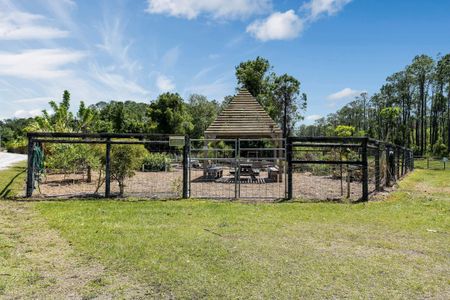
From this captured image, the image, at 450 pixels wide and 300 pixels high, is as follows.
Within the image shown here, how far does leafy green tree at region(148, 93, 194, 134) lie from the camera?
152 ft

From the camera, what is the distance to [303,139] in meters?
11.9

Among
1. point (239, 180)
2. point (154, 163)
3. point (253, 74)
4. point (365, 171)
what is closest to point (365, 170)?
point (365, 171)

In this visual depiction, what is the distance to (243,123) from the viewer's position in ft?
66.0

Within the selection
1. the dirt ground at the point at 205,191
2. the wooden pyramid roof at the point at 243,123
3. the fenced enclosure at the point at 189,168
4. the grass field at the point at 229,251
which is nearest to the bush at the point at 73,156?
the fenced enclosure at the point at 189,168

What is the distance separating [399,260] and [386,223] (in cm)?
285

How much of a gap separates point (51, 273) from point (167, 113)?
4189 centimetres

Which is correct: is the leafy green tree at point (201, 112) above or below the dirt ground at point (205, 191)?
above

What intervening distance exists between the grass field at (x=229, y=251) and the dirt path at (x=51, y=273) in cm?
2

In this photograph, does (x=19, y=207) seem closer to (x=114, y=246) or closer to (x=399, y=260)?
(x=114, y=246)

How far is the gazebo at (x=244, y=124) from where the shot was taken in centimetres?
1962

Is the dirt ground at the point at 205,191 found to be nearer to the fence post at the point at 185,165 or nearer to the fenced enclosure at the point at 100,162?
the fenced enclosure at the point at 100,162

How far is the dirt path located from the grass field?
2 centimetres

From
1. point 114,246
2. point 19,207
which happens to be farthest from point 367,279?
point 19,207

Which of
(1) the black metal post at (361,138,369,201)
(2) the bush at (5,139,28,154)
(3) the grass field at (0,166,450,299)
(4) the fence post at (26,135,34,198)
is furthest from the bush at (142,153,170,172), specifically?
(2) the bush at (5,139,28,154)
